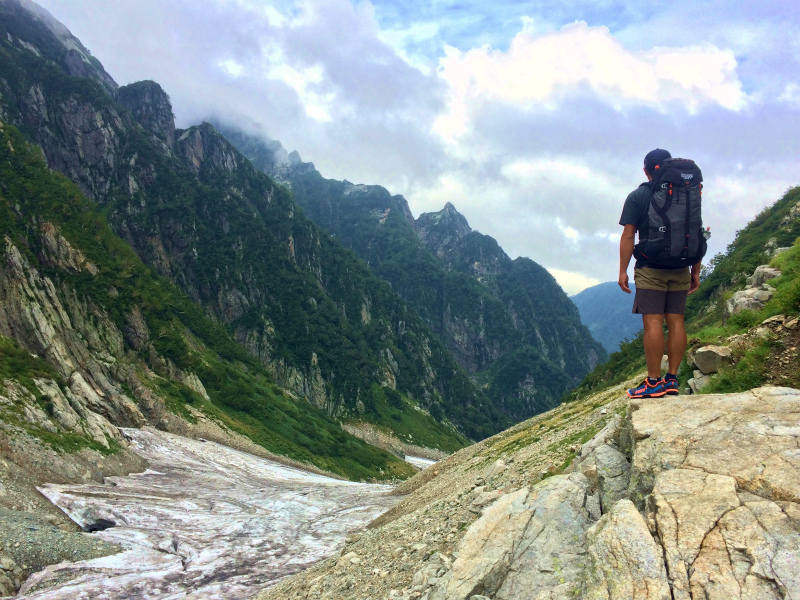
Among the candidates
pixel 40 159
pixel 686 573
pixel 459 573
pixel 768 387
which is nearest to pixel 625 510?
pixel 686 573

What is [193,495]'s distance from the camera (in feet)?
116

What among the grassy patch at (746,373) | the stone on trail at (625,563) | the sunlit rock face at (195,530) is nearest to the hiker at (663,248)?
the grassy patch at (746,373)

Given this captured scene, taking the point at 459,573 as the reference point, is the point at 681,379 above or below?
above

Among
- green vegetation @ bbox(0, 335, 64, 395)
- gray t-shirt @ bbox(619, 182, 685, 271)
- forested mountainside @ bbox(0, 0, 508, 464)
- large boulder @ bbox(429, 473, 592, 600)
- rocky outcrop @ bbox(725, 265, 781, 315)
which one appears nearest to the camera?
large boulder @ bbox(429, 473, 592, 600)

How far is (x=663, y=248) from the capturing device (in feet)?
27.4

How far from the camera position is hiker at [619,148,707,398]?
8281 millimetres

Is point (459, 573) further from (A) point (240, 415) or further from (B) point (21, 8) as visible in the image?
(B) point (21, 8)

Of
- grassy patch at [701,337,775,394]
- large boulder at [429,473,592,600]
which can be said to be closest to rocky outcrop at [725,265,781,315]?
grassy patch at [701,337,775,394]

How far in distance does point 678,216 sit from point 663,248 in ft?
2.09

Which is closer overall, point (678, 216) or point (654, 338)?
point (678, 216)

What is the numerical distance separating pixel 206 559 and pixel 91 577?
5052 mm

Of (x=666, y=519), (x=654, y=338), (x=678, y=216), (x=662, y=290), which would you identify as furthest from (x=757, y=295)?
(x=666, y=519)

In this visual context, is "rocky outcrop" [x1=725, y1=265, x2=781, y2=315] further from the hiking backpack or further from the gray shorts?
the hiking backpack

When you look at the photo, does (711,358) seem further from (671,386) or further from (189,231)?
(189,231)
